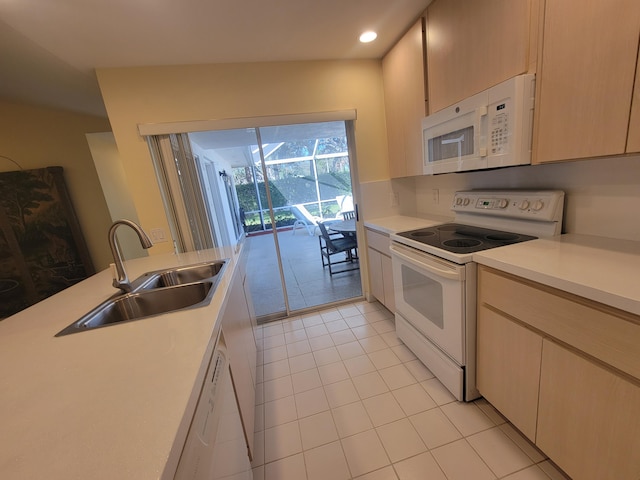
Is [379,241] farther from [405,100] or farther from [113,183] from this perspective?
[113,183]

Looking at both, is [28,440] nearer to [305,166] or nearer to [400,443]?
[400,443]

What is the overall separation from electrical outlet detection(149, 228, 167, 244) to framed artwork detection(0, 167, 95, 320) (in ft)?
5.28

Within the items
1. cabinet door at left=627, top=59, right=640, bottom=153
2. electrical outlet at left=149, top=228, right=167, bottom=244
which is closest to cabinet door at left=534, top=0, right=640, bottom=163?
cabinet door at left=627, top=59, right=640, bottom=153

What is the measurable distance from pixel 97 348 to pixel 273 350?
158 centimetres

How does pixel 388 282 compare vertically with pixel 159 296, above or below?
below

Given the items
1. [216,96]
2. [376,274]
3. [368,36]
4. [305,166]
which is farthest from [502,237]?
[305,166]

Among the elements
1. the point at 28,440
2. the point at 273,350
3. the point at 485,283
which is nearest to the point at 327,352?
the point at 273,350

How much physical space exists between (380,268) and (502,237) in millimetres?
1100

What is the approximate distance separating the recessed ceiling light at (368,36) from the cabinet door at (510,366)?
6.65 feet

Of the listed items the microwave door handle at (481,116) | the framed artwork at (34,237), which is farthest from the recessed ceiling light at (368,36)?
the framed artwork at (34,237)

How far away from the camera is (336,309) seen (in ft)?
9.30

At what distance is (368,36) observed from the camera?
6.56 ft

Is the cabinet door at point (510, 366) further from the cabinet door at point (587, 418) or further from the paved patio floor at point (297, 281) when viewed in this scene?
the paved patio floor at point (297, 281)

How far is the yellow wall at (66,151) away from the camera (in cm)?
284
